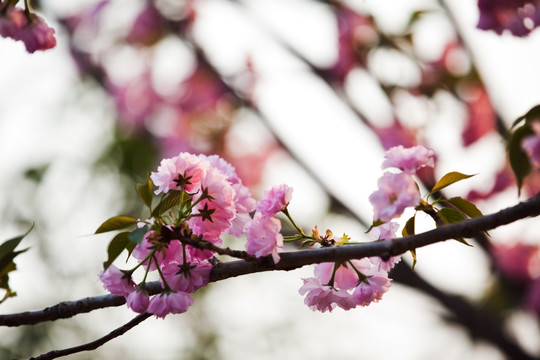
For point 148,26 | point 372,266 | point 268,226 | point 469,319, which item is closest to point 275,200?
point 268,226

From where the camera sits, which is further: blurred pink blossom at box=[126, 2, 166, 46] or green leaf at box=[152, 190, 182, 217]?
blurred pink blossom at box=[126, 2, 166, 46]

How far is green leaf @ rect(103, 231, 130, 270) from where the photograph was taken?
640 millimetres

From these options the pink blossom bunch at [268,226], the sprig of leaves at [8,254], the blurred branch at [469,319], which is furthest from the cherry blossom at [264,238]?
the blurred branch at [469,319]

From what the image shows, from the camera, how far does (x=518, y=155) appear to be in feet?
2.30

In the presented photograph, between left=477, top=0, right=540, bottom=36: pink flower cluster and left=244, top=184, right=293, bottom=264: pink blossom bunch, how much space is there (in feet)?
1.27

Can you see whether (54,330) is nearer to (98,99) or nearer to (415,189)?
(98,99)

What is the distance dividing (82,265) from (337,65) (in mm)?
1596

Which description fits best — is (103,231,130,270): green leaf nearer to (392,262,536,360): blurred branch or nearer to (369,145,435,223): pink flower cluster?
(369,145,435,223): pink flower cluster

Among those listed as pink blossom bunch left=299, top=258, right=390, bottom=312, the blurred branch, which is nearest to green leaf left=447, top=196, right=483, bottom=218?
pink blossom bunch left=299, top=258, right=390, bottom=312

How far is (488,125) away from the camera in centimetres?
245

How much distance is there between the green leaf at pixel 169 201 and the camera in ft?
2.15

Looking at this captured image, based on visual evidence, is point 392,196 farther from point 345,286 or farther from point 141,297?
point 141,297

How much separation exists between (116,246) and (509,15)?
0.57m

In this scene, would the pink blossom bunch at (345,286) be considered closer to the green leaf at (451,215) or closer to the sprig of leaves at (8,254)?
the green leaf at (451,215)
